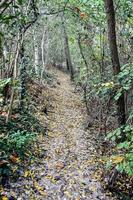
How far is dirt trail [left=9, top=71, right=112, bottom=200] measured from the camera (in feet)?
20.3

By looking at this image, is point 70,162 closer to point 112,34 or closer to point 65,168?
point 65,168

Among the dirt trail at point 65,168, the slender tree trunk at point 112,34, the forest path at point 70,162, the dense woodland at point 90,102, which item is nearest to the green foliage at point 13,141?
the dense woodland at point 90,102

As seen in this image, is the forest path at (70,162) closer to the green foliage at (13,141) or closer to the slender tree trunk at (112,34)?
the green foliage at (13,141)

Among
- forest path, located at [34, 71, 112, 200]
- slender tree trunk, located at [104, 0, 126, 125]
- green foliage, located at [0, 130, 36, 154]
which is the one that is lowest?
forest path, located at [34, 71, 112, 200]

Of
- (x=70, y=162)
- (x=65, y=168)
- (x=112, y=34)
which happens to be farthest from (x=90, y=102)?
(x=112, y=34)

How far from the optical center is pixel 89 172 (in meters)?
7.42

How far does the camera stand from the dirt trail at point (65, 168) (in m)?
6.19

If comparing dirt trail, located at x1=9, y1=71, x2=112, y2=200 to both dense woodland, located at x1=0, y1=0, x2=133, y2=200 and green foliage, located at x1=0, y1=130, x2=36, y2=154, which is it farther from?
green foliage, located at x1=0, y1=130, x2=36, y2=154

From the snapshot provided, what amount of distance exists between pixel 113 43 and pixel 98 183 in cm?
294

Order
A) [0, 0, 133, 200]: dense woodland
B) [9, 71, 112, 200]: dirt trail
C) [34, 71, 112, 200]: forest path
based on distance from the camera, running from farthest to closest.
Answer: [34, 71, 112, 200]: forest path → [9, 71, 112, 200]: dirt trail → [0, 0, 133, 200]: dense woodland

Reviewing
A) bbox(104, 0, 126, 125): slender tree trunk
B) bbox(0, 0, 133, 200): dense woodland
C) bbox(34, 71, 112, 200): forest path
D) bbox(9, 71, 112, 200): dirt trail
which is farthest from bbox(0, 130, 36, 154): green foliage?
bbox(104, 0, 126, 125): slender tree trunk

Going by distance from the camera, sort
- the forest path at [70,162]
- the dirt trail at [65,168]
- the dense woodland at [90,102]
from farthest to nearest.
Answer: the forest path at [70,162]
the dirt trail at [65,168]
the dense woodland at [90,102]

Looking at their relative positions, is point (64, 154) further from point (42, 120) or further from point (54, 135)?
point (42, 120)

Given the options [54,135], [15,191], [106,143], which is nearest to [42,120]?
[54,135]
